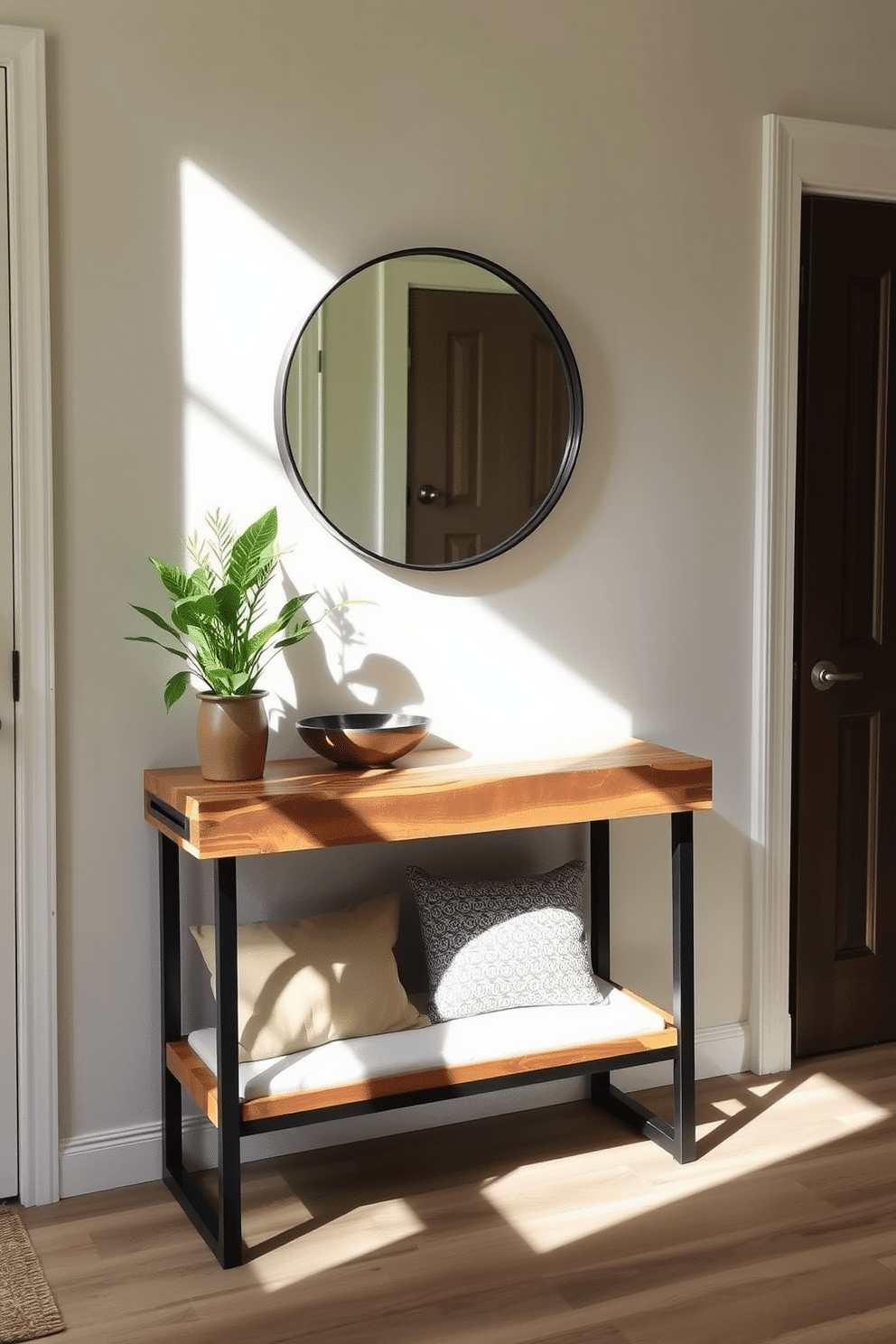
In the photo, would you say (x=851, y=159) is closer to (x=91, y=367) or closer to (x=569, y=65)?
(x=569, y=65)

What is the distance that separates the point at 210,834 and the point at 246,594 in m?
0.50

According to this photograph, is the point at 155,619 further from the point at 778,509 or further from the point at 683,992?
the point at 778,509

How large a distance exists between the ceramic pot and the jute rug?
3.01 feet

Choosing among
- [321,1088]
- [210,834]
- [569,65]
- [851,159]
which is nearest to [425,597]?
[210,834]

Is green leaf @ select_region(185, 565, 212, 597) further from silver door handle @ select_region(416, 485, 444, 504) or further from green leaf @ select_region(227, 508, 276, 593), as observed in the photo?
silver door handle @ select_region(416, 485, 444, 504)

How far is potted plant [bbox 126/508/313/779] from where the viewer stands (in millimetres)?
2420

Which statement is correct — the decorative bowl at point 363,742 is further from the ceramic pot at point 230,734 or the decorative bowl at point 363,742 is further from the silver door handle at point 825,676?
the silver door handle at point 825,676

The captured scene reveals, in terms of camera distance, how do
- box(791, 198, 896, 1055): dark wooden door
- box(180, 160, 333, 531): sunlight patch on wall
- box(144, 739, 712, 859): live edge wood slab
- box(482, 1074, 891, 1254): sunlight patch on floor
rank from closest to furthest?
box(144, 739, 712, 859): live edge wood slab < box(482, 1074, 891, 1254): sunlight patch on floor < box(180, 160, 333, 531): sunlight patch on wall < box(791, 198, 896, 1055): dark wooden door

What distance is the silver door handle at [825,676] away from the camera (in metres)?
3.31

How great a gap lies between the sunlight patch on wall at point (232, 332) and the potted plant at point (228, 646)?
0.71ft

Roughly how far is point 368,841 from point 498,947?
508 mm

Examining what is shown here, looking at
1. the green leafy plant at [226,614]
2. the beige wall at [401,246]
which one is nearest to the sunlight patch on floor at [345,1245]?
the beige wall at [401,246]

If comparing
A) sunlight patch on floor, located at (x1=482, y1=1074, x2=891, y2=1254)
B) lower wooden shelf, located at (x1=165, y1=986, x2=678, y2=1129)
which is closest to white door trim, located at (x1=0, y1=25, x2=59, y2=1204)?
lower wooden shelf, located at (x1=165, y1=986, x2=678, y2=1129)

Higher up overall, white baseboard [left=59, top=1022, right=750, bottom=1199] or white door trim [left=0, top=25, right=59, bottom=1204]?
white door trim [left=0, top=25, right=59, bottom=1204]
